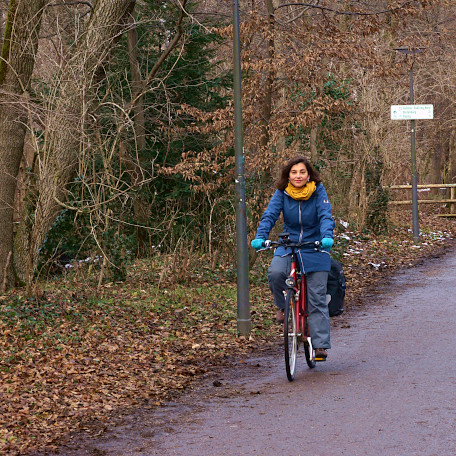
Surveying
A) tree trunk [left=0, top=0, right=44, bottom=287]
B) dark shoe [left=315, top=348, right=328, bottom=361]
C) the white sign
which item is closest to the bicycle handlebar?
dark shoe [left=315, top=348, right=328, bottom=361]

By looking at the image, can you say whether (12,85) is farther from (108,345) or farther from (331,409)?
(331,409)

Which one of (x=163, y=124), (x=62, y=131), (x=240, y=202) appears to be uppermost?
(x=163, y=124)

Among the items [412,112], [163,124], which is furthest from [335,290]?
[412,112]

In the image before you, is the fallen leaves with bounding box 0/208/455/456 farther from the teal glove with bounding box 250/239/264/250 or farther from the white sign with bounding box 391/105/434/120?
the white sign with bounding box 391/105/434/120

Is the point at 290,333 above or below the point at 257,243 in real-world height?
below

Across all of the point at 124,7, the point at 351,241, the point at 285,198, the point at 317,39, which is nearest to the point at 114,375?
the point at 285,198

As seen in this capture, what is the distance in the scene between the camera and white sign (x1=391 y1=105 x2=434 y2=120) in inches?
832

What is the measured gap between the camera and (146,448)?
19.0 feet

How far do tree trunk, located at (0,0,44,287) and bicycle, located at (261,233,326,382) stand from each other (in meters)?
5.59

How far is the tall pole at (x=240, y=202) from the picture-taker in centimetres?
1036

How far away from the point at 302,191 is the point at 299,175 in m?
0.16

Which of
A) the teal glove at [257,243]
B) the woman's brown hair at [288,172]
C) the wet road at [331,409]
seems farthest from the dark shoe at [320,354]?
the woman's brown hair at [288,172]

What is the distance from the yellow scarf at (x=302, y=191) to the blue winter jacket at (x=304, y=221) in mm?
73

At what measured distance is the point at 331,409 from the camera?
663 centimetres
